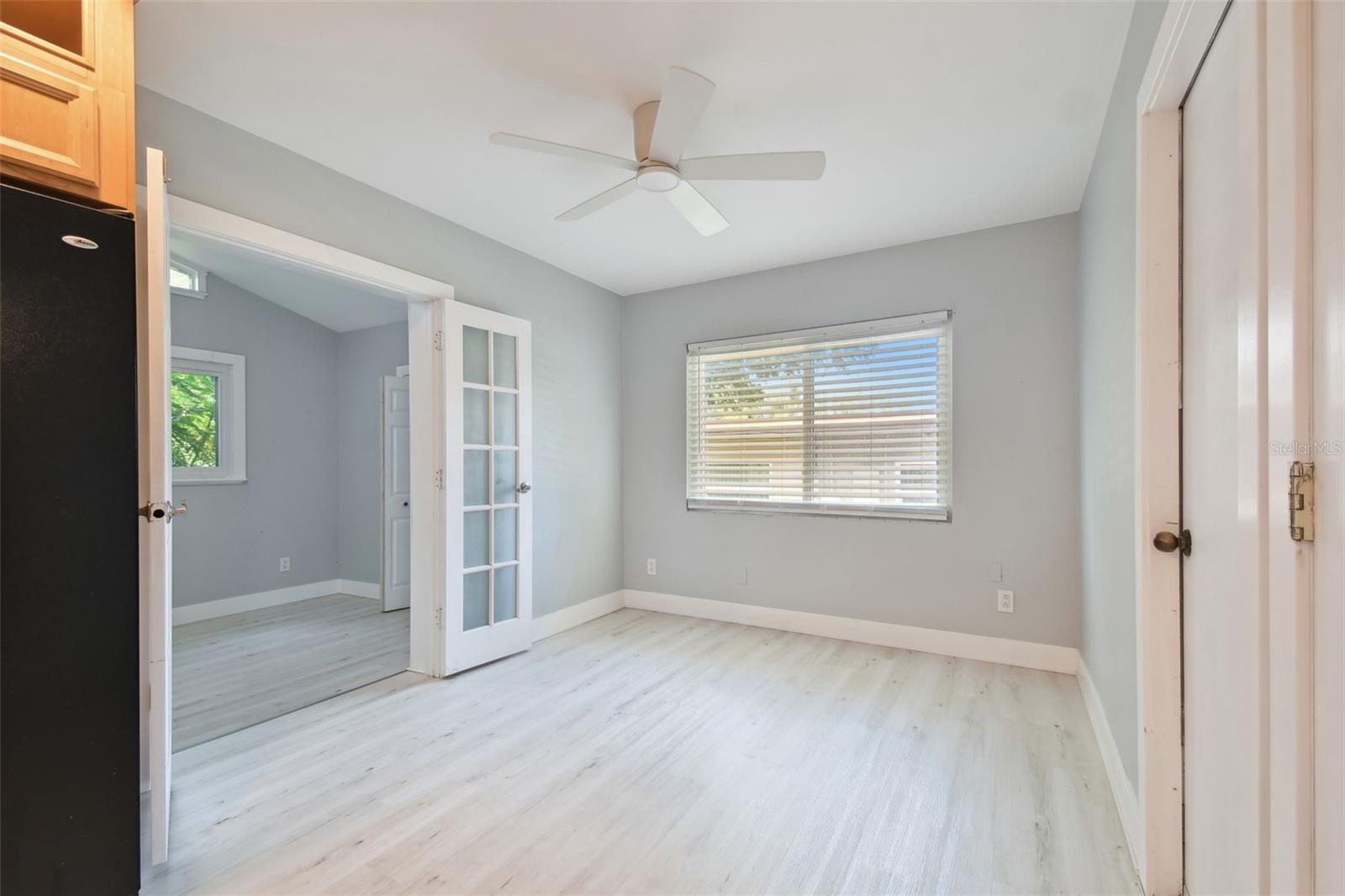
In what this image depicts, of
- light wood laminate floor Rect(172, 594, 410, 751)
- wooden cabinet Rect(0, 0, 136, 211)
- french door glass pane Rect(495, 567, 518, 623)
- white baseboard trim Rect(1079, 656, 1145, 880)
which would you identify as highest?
wooden cabinet Rect(0, 0, 136, 211)

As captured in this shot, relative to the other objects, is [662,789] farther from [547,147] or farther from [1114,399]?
[547,147]

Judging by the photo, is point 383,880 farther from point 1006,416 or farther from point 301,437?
point 301,437

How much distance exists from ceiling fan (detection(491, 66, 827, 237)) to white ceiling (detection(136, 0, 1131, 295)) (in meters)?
0.23

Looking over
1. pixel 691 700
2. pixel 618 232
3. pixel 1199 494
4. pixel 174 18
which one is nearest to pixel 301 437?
pixel 618 232

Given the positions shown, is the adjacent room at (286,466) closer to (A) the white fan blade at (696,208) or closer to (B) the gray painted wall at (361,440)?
(B) the gray painted wall at (361,440)

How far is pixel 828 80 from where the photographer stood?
2.10 metres

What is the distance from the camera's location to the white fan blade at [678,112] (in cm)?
173

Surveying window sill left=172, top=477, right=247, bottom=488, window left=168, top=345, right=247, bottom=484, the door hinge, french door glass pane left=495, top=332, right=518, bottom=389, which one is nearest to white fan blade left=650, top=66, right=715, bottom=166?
the door hinge

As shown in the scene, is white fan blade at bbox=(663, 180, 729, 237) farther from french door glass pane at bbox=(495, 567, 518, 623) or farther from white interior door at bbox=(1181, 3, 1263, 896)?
french door glass pane at bbox=(495, 567, 518, 623)

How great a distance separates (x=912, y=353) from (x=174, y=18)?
3.63 meters

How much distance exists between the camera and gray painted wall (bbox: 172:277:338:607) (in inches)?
178

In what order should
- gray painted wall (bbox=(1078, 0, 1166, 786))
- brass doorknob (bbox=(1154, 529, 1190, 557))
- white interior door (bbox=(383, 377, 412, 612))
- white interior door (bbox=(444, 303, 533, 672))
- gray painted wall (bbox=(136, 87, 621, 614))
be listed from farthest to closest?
white interior door (bbox=(383, 377, 412, 612)) → white interior door (bbox=(444, 303, 533, 672)) → gray painted wall (bbox=(136, 87, 621, 614)) → gray painted wall (bbox=(1078, 0, 1166, 786)) → brass doorknob (bbox=(1154, 529, 1190, 557))

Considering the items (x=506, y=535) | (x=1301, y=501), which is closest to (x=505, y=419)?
(x=506, y=535)

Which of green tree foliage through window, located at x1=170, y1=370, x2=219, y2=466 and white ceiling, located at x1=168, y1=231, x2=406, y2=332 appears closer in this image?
white ceiling, located at x1=168, y1=231, x2=406, y2=332
